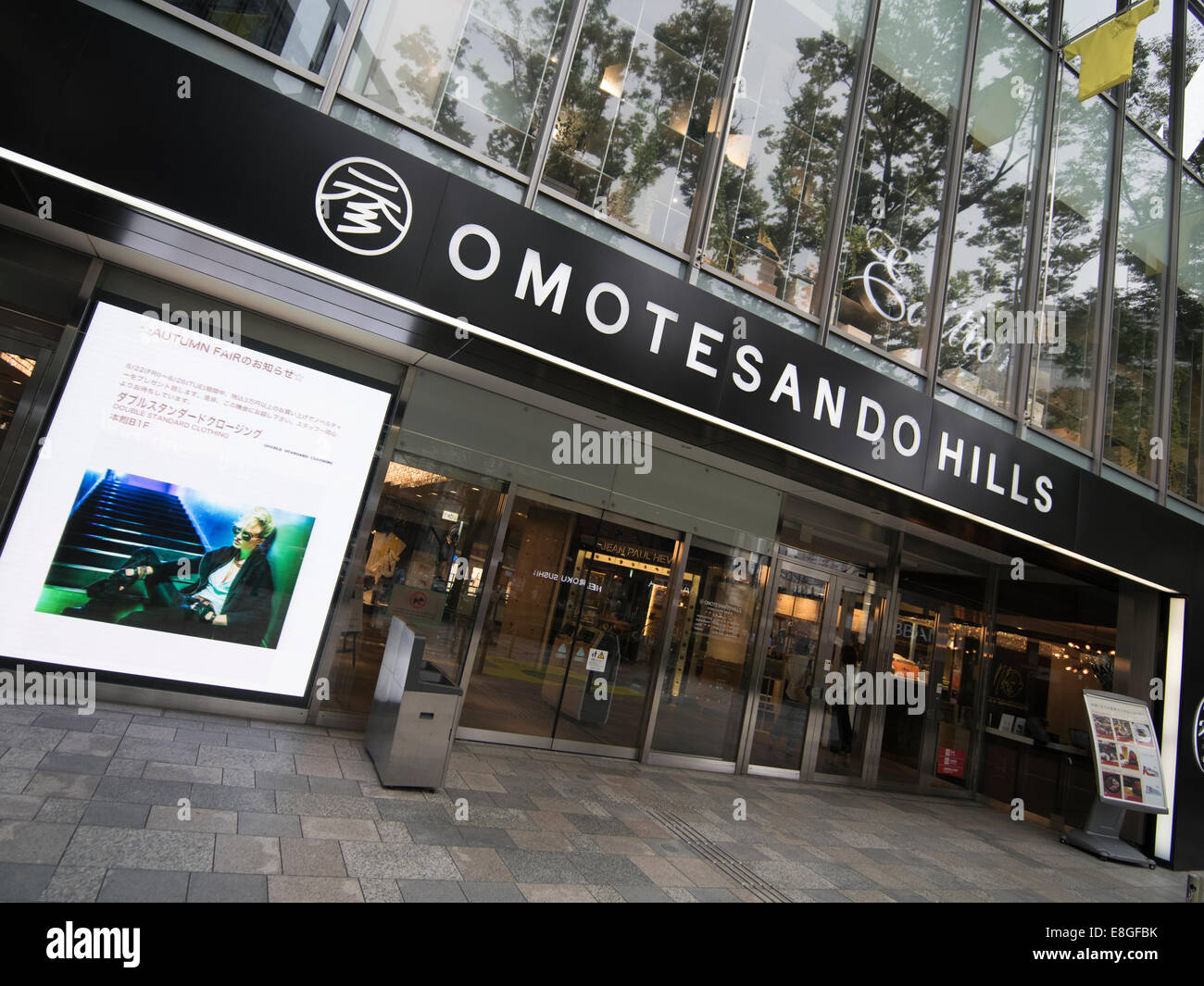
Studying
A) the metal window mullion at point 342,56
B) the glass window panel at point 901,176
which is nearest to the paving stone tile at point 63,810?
the metal window mullion at point 342,56

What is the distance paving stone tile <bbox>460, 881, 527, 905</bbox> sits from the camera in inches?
136

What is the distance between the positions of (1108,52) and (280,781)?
10.7 metres

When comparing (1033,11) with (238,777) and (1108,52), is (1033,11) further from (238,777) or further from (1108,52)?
(238,777)

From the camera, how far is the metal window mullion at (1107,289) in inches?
335

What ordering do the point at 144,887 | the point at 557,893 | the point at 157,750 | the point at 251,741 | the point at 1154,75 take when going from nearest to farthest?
the point at 144,887 < the point at 557,893 < the point at 157,750 < the point at 251,741 < the point at 1154,75

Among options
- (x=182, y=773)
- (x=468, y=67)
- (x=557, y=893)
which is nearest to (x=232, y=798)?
(x=182, y=773)

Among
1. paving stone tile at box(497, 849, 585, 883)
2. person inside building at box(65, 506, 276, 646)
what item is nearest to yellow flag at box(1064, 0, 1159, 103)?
paving stone tile at box(497, 849, 585, 883)

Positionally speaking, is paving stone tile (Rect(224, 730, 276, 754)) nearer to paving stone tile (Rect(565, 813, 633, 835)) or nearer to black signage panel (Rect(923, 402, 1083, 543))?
paving stone tile (Rect(565, 813, 633, 835))

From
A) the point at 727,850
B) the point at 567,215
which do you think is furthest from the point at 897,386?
the point at 727,850

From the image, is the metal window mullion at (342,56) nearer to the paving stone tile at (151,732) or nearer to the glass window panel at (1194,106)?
the paving stone tile at (151,732)

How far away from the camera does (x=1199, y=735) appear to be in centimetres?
806

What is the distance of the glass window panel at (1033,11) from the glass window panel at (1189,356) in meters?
3.57

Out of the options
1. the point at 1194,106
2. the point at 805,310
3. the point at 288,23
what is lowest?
the point at 805,310
